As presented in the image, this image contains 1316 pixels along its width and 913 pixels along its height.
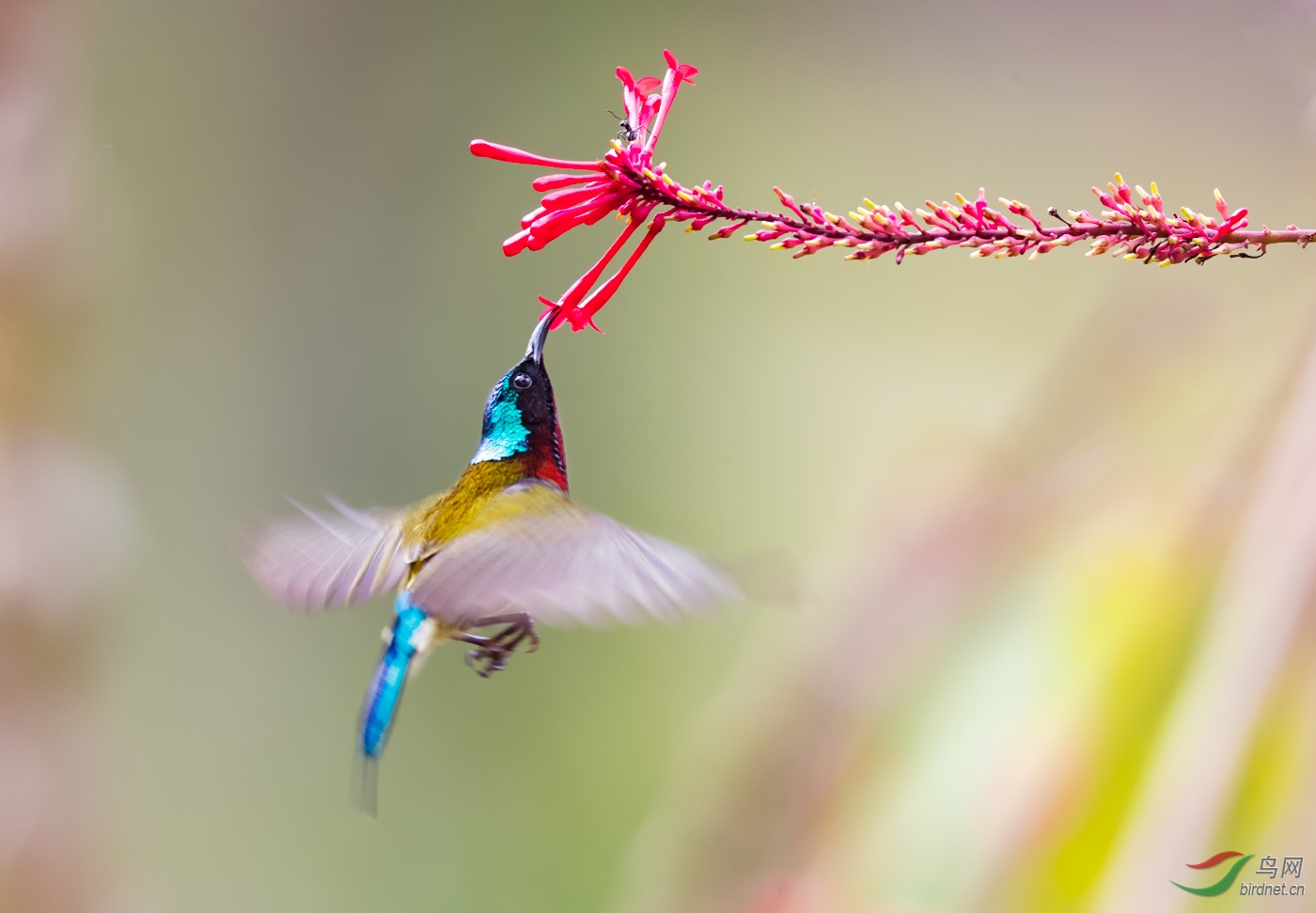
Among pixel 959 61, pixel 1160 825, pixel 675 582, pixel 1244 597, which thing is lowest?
pixel 1160 825

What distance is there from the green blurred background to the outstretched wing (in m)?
0.58

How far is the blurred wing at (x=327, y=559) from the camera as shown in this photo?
0.67m

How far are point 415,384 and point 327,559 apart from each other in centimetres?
58

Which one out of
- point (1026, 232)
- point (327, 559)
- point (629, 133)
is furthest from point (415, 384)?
point (1026, 232)

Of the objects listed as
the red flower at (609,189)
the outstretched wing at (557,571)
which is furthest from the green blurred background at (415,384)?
the red flower at (609,189)

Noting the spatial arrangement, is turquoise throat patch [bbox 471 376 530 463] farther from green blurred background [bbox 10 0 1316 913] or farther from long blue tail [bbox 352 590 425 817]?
green blurred background [bbox 10 0 1316 913]

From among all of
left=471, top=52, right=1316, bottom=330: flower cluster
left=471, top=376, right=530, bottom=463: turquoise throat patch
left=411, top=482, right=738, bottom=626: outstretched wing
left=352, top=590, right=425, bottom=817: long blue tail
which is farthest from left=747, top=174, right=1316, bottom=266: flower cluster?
left=352, top=590, right=425, bottom=817: long blue tail

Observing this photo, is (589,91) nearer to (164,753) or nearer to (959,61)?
(959,61)

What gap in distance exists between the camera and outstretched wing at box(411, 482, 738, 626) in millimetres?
462

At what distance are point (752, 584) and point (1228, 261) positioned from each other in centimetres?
85

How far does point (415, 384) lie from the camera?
126 cm

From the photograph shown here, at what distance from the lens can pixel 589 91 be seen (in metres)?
1.23

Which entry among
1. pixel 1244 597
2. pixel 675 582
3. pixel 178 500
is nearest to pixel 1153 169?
pixel 1244 597

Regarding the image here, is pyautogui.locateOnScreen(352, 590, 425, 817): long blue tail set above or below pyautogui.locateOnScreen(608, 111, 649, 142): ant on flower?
below
